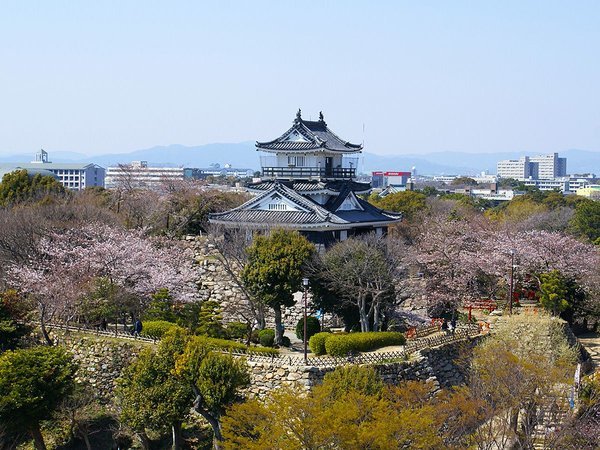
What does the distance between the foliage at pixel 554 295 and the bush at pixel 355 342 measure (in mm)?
9912

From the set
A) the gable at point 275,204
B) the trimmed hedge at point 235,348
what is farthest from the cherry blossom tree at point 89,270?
the trimmed hedge at point 235,348

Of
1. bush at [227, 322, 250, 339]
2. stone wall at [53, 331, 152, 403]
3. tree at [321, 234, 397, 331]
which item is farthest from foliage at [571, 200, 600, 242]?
stone wall at [53, 331, 152, 403]

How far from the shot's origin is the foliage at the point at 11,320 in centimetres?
2683

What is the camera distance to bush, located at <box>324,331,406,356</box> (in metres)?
24.6

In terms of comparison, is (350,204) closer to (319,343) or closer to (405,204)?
(405,204)

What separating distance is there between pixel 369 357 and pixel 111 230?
627 inches

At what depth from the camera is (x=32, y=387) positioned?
2244 centimetres

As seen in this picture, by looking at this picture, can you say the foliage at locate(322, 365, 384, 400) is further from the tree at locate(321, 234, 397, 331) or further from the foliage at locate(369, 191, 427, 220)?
the foliage at locate(369, 191, 427, 220)

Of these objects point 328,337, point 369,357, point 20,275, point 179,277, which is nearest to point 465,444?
point 369,357

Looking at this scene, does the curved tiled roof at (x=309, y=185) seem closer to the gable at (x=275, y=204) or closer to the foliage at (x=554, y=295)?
the gable at (x=275, y=204)

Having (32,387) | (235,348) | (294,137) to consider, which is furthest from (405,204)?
(32,387)

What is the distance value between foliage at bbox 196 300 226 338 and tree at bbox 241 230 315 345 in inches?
67.3

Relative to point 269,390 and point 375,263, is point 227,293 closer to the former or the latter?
point 375,263

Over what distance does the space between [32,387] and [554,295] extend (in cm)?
2095
